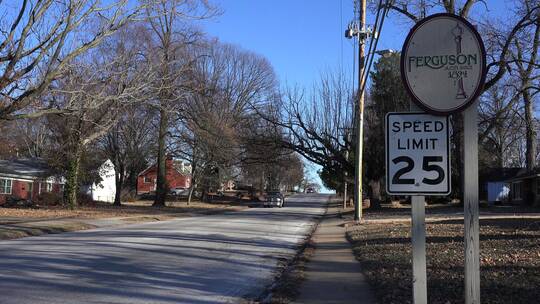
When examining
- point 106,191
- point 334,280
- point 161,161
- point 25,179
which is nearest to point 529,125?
point 161,161

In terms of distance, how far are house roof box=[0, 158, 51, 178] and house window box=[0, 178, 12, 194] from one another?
27.6 inches

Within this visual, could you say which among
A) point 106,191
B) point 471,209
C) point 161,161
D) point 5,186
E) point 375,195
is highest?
point 161,161

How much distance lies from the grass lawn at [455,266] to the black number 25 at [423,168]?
13.7 feet

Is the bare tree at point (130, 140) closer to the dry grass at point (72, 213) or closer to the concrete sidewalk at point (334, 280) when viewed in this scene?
the dry grass at point (72, 213)

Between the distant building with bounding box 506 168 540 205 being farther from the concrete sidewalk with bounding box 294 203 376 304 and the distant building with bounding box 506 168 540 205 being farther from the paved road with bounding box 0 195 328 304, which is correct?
the concrete sidewalk with bounding box 294 203 376 304

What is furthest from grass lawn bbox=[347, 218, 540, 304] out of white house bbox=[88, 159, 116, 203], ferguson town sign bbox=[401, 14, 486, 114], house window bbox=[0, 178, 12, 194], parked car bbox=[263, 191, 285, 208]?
white house bbox=[88, 159, 116, 203]

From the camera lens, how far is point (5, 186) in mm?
48156

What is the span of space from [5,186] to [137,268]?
1641 inches

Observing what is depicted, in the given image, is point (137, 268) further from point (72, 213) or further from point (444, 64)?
point (72, 213)

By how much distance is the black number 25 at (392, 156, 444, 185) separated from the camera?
4.10 m

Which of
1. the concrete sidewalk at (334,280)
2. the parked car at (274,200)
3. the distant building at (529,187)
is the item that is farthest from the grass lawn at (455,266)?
the parked car at (274,200)

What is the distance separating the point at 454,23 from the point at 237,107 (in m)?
55.0

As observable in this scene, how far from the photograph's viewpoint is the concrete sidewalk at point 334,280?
343 inches

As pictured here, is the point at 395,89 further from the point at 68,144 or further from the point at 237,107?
the point at 237,107
